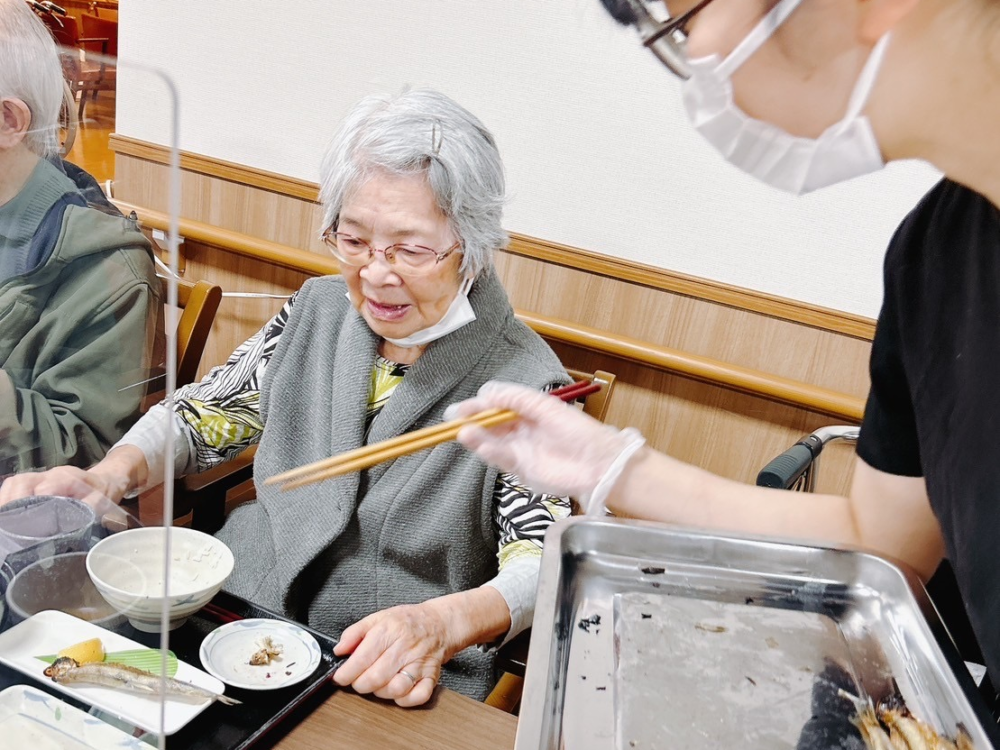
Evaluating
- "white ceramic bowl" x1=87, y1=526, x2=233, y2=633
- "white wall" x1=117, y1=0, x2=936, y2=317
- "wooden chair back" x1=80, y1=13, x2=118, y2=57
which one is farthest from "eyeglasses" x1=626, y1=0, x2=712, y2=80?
"white wall" x1=117, y1=0, x2=936, y2=317

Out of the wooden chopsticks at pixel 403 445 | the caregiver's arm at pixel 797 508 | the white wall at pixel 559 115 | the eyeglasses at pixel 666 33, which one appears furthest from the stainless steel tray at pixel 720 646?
the white wall at pixel 559 115

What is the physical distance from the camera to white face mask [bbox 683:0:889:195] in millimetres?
637

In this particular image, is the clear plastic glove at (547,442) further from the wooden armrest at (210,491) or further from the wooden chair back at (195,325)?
the wooden chair back at (195,325)

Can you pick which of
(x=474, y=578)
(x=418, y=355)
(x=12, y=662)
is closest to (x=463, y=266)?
(x=418, y=355)

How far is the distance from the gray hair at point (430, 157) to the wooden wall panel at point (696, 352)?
2.76 feet

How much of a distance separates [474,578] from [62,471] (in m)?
0.73

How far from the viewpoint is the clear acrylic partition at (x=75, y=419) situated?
694 mm

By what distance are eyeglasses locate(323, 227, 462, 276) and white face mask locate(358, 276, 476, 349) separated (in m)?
0.08

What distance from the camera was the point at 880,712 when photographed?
733 mm

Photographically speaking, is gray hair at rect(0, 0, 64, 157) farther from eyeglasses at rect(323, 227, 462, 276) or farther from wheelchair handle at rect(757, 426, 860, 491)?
wheelchair handle at rect(757, 426, 860, 491)

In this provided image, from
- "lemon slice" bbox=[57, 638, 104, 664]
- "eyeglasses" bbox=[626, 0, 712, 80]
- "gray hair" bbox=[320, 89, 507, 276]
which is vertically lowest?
"lemon slice" bbox=[57, 638, 104, 664]

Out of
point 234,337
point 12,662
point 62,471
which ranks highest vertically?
point 62,471

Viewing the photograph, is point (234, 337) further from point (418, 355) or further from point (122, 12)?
point (418, 355)

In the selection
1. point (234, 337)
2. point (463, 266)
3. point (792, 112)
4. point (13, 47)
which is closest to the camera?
point (792, 112)
